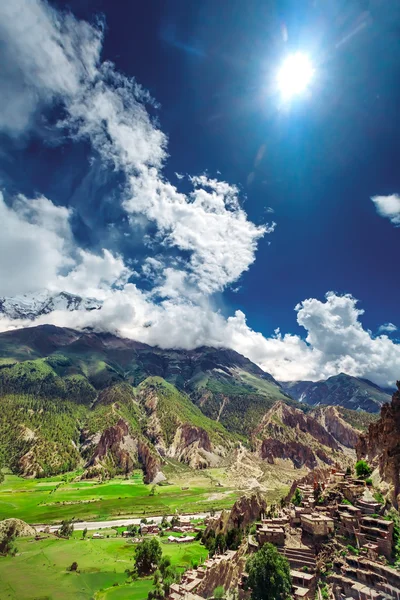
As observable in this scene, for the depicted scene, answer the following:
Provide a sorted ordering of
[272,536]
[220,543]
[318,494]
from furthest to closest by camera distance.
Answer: [220,543] → [318,494] → [272,536]

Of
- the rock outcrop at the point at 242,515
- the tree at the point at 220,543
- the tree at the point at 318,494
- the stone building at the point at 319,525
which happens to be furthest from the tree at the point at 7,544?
the stone building at the point at 319,525

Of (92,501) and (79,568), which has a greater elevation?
(79,568)

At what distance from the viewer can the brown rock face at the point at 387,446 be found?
59353 mm

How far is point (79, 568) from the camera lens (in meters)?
73.6

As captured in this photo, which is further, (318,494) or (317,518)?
(318,494)

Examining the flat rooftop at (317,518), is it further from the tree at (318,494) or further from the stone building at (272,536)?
the tree at (318,494)

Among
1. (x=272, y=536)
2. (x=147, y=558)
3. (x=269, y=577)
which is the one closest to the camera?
(x=269, y=577)

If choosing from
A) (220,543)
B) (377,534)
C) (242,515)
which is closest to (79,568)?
(220,543)

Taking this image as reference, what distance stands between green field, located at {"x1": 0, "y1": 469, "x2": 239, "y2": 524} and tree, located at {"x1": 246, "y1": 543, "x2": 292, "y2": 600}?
116708mm

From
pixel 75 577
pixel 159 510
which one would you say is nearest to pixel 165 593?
pixel 75 577

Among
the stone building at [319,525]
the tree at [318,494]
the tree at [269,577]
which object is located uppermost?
the tree at [318,494]

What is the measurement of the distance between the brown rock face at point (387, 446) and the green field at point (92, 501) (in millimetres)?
83677

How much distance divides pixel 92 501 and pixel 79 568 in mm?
104384

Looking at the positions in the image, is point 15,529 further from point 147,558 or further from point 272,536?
point 272,536
